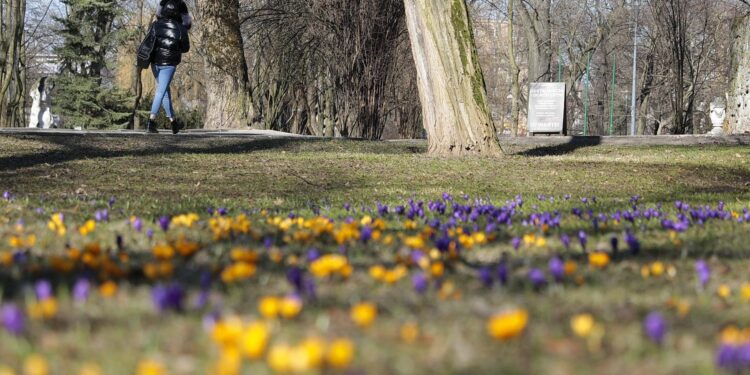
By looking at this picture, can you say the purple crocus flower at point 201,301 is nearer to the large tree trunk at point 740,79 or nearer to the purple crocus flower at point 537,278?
the purple crocus flower at point 537,278

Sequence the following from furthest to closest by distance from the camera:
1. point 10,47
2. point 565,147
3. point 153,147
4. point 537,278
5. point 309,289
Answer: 1. point 10,47
2. point 565,147
3. point 153,147
4. point 537,278
5. point 309,289

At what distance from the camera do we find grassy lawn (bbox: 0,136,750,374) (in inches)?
88.5

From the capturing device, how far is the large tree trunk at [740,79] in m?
23.2

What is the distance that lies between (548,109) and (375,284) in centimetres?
2504

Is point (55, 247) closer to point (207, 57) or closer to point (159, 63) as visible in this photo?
point (159, 63)

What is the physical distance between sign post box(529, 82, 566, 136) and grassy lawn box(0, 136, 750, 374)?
19.0 meters

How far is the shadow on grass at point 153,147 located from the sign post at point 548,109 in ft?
31.6

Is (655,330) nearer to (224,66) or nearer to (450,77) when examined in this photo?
(450,77)

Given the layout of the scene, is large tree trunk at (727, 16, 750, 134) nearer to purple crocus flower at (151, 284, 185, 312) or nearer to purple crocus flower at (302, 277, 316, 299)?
purple crocus flower at (302, 277, 316, 299)

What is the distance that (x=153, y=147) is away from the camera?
14.7m

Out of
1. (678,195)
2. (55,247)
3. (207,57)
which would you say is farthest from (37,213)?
(207,57)

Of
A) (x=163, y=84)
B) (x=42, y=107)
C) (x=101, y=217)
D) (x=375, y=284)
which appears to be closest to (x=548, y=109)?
(x=163, y=84)

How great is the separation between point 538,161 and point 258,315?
11.3 m

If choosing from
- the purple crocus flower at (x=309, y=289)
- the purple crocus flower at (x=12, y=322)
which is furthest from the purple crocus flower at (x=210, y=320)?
the purple crocus flower at (x=12, y=322)
